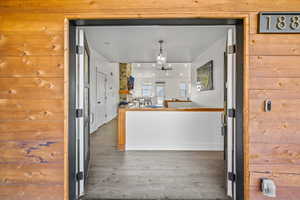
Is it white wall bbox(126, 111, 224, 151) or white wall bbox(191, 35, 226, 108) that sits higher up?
white wall bbox(191, 35, 226, 108)

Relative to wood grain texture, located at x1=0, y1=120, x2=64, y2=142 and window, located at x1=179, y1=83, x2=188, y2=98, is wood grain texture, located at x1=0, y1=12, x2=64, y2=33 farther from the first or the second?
window, located at x1=179, y1=83, x2=188, y2=98

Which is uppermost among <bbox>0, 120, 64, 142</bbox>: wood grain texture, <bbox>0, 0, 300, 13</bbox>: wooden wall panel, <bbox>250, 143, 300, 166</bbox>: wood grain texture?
<bbox>0, 0, 300, 13</bbox>: wooden wall panel

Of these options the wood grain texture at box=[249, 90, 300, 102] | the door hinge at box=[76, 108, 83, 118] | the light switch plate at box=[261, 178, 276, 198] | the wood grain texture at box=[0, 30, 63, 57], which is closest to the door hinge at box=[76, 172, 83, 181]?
the door hinge at box=[76, 108, 83, 118]

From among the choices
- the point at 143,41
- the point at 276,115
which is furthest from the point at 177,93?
the point at 276,115

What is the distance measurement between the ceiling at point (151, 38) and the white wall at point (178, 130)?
1.77 m

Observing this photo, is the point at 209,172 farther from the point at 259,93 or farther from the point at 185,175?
the point at 259,93

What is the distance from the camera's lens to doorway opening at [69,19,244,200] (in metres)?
1.77

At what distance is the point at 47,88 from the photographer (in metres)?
1.69

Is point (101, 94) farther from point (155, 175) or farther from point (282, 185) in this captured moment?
point (282, 185)

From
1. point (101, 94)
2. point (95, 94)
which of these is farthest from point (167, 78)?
point (95, 94)

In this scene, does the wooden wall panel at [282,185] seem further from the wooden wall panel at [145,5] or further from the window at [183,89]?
the window at [183,89]

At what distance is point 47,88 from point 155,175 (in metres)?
1.86

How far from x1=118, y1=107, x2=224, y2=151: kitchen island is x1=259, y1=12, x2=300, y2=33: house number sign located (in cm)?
222

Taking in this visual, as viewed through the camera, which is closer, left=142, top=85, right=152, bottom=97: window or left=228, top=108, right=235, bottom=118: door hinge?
left=228, top=108, right=235, bottom=118: door hinge
